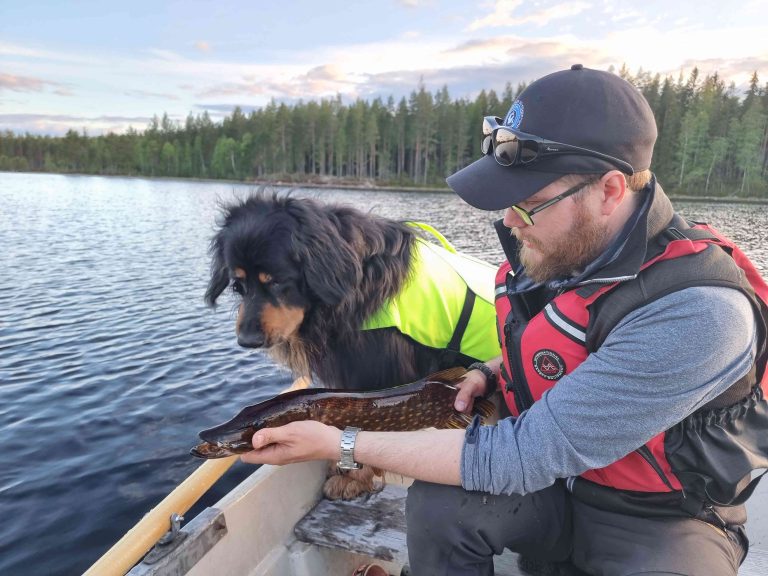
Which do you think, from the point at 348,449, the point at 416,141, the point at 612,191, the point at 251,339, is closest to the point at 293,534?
the point at 251,339

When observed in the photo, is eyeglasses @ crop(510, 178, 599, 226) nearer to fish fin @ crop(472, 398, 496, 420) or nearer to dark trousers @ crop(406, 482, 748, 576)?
dark trousers @ crop(406, 482, 748, 576)

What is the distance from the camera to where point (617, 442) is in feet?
6.19

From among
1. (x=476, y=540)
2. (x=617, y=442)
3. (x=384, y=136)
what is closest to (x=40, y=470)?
(x=476, y=540)

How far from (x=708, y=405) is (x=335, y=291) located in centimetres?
215

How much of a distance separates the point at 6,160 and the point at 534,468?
6570 inches

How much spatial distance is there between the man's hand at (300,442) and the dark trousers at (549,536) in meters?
0.40

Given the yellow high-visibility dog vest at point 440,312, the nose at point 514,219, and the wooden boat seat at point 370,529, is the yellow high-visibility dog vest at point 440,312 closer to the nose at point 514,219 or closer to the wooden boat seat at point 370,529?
the wooden boat seat at point 370,529

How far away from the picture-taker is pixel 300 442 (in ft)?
7.78

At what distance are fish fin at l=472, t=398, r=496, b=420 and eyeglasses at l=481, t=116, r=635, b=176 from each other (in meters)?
1.52

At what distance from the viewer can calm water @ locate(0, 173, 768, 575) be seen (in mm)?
5016

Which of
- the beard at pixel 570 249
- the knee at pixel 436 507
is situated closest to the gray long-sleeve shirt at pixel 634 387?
the knee at pixel 436 507

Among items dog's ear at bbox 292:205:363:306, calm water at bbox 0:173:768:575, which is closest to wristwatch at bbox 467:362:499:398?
dog's ear at bbox 292:205:363:306

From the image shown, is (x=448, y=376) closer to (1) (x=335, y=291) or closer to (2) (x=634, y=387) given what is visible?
(1) (x=335, y=291)

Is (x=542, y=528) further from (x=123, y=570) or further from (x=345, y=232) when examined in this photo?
(x=345, y=232)
